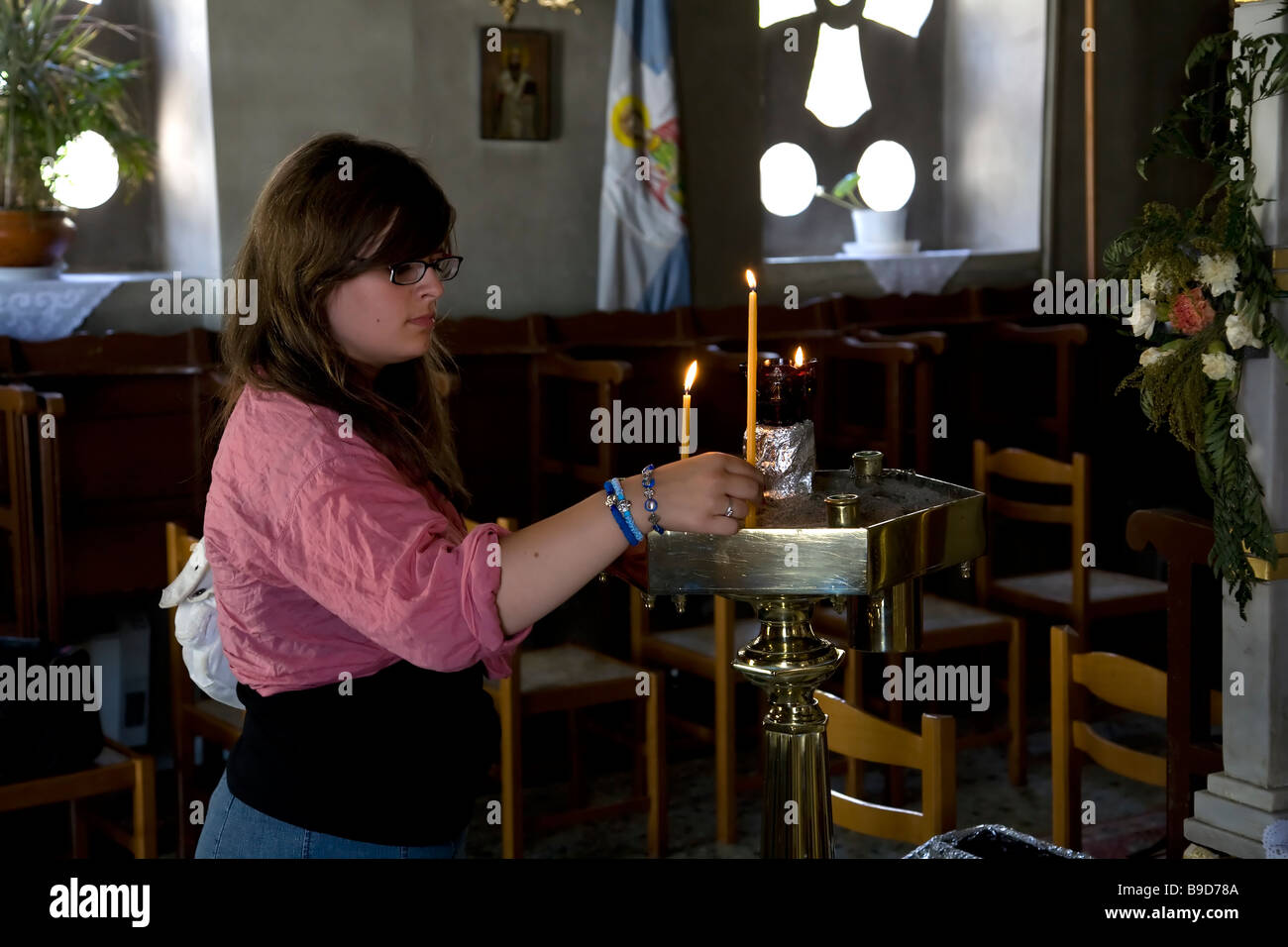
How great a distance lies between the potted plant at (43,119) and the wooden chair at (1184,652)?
2997 millimetres

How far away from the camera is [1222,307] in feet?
7.98

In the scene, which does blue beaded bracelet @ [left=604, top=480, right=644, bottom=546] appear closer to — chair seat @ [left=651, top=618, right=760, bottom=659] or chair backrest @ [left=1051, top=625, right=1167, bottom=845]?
chair backrest @ [left=1051, top=625, right=1167, bottom=845]

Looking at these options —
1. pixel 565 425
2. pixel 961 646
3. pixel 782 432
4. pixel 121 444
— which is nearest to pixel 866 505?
pixel 782 432

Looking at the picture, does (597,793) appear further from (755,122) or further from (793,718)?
(793,718)

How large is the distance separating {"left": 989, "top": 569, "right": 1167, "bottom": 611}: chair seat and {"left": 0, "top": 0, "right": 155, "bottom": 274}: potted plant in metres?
2.85

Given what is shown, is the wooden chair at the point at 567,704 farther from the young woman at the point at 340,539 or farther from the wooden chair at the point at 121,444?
the young woman at the point at 340,539

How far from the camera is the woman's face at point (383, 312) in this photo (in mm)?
1388

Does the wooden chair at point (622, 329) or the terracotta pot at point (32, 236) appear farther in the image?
the wooden chair at point (622, 329)

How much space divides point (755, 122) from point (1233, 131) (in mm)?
2930

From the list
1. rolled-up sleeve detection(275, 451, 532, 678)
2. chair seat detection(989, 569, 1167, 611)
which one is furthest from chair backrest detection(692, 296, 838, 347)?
rolled-up sleeve detection(275, 451, 532, 678)

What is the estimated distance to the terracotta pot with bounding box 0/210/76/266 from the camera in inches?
159
